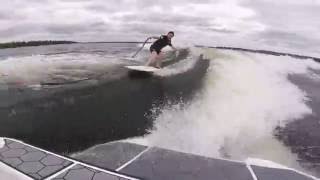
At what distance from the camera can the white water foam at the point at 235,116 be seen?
4.07 m

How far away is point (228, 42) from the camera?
23.6 ft

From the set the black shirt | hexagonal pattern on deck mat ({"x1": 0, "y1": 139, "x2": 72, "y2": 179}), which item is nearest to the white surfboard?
the black shirt

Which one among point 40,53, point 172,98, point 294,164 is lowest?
point 294,164

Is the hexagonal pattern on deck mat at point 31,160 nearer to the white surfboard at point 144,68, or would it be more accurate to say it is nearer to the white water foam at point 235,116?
the white water foam at point 235,116

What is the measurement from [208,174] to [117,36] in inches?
156

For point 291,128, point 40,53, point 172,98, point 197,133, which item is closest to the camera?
point 197,133

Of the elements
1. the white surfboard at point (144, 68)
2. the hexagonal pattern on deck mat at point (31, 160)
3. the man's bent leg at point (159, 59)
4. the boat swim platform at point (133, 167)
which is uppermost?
the man's bent leg at point (159, 59)

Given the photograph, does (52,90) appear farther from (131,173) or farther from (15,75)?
(131,173)

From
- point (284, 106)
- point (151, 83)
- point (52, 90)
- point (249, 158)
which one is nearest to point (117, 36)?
point (151, 83)

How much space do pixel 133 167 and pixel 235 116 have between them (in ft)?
5.53

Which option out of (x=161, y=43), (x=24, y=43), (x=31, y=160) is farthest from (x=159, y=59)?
(x=31, y=160)

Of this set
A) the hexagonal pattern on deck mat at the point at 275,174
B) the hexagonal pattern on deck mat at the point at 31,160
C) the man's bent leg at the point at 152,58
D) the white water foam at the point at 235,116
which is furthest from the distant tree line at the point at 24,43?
the hexagonal pattern on deck mat at the point at 275,174

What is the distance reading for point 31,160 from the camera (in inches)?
138

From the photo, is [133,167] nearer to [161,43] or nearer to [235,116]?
[235,116]
